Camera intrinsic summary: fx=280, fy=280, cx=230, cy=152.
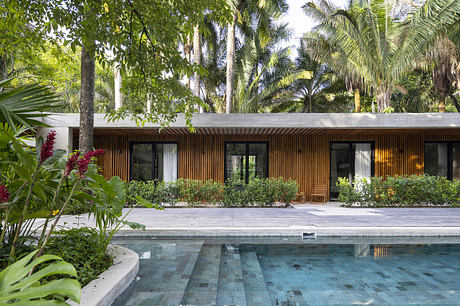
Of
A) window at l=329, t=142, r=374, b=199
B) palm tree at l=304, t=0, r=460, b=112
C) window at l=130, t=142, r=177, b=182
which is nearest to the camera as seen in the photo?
palm tree at l=304, t=0, r=460, b=112

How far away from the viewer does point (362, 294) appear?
126 inches

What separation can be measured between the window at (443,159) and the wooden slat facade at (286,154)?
26 cm

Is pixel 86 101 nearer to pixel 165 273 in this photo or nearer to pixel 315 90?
pixel 165 273

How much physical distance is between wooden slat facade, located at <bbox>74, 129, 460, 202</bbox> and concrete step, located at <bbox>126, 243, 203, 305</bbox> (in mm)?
6205

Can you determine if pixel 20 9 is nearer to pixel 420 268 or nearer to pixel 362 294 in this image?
pixel 362 294

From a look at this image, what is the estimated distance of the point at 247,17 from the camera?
15.2 metres

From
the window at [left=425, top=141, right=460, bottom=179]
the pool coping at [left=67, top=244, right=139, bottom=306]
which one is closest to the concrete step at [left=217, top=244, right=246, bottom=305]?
the pool coping at [left=67, top=244, right=139, bottom=306]

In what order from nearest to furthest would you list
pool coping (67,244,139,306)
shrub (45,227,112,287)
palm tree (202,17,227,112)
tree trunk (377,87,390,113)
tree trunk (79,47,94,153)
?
pool coping (67,244,139,306) < shrub (45,227,112,287) < tree trunk (79,47,94,153) < tree trunk (377,87,390,113) < palm tree (202,17,227,112)

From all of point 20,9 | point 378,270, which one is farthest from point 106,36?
point 378,270

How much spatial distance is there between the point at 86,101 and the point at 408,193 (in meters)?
9.50

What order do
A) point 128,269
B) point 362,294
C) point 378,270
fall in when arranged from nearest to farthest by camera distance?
point 128,269 → point 362,294 → point 378,270

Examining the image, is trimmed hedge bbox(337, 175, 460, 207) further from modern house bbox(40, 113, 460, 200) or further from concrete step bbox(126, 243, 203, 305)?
concrete step bbox(126, 243, 203, 305)

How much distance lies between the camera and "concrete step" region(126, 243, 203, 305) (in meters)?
2.65

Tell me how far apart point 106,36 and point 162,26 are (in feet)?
2.39
